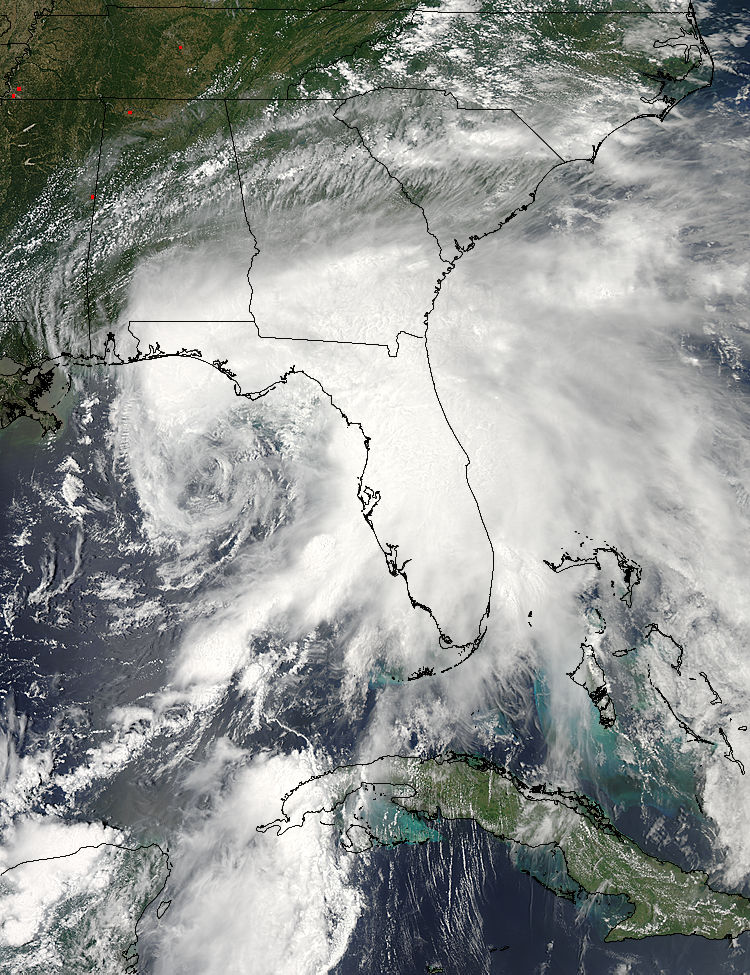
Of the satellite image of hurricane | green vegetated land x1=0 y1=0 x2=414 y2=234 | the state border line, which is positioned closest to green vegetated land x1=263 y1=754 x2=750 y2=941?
the satellite image of hurricane

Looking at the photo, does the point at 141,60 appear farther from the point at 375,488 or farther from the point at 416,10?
the point at 375,488

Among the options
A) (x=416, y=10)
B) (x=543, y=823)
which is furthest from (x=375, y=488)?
(x=416, y=10)

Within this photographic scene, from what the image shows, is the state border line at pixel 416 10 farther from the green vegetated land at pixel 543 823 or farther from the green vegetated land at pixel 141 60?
the green vegetated land at pixel 543 823

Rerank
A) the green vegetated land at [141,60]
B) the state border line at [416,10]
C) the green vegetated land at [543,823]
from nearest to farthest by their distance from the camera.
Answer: the green vegetated land at [543,823] → the state border line at [416,10] → the green vegetated land at [141,60]

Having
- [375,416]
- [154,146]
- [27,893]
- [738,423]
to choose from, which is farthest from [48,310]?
[738,423]

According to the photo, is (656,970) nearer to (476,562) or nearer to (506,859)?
(506,859)

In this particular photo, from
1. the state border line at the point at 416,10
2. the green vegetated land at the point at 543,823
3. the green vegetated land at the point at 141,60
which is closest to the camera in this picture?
the green vegetated land at the point at 543,823

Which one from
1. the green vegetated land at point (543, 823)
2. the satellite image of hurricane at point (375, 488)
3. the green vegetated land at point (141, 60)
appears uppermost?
the green vegetated land at point (141, 60)

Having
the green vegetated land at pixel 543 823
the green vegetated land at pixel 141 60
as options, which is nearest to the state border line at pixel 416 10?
the green vegetated land at pixel 141 60
